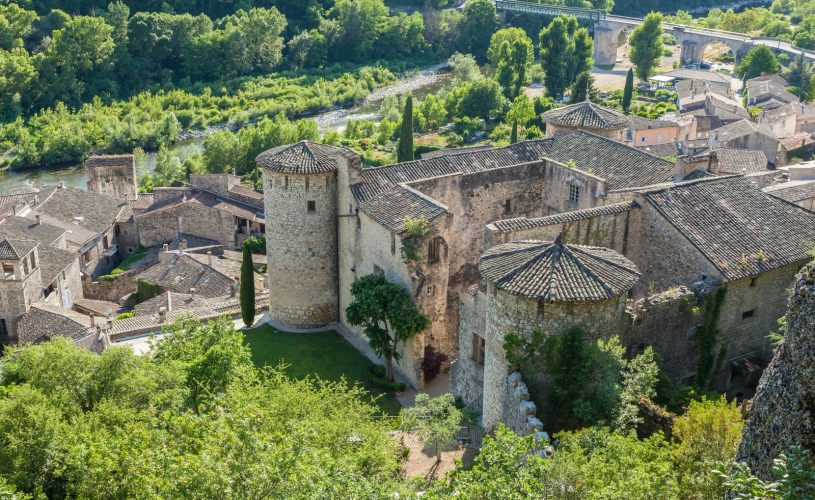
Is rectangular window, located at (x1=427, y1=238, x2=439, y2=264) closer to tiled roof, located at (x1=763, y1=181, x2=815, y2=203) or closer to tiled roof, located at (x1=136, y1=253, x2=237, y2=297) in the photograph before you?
tiled roof, located at (x1=763, y1=181, x2=815, y2=203)

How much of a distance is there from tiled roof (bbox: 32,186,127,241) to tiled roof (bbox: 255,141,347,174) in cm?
2914

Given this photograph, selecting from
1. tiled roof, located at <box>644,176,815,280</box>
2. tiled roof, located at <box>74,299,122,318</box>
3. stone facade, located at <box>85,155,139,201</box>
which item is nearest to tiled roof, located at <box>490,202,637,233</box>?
tiled roof, located at <box>644,176,815,280</box>

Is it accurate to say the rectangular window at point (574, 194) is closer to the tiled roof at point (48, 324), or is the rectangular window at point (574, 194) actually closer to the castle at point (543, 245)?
the castle at point (543, 245)

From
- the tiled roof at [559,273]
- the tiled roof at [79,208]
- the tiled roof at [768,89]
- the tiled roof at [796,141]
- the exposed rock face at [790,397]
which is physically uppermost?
the exposed rock face at [790,397]

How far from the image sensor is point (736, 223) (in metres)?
32.6

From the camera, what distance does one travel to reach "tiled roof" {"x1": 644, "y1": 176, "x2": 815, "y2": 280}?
3084cm

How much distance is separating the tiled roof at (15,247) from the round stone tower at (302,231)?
17.1 metres


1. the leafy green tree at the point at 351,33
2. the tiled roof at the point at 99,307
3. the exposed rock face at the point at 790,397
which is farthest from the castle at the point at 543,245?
the leafy green tree at the point at 351,33

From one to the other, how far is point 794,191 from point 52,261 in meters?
43.0

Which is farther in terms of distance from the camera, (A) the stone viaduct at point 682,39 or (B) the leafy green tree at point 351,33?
(A) the stone viaduct at point 682,39

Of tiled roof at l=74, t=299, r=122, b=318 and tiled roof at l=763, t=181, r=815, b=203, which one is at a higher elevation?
tiled roof at l=763, t=181, r=815, b=203

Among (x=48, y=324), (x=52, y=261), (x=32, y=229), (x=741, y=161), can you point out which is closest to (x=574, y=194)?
(x=48, y=324)

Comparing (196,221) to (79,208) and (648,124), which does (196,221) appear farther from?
(648,124)

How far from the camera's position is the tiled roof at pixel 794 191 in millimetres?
43281
